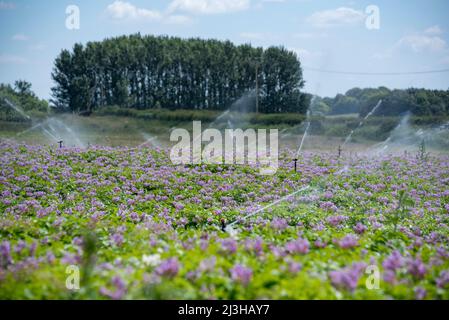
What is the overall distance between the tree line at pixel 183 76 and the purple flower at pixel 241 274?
64.4 m

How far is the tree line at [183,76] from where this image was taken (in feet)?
229

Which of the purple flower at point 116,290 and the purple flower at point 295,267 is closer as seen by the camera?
the purple flower at point 116,290

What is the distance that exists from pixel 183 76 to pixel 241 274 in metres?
69.2

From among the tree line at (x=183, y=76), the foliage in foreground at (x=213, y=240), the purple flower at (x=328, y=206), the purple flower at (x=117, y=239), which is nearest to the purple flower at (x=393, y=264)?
the foliage in foreground at (x=213, y=240)

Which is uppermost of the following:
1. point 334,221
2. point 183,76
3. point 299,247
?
point 183,76

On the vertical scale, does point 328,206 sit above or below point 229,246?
below

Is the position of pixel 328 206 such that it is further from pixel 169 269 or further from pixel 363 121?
pixel 363 121

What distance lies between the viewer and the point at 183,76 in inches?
2830

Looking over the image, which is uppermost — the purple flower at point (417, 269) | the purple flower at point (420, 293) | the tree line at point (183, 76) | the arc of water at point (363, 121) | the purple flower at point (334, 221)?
the tree line at point (183, 76)

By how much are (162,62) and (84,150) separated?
2129 inches

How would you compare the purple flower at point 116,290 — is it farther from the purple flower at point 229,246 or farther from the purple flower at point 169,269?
the purple flower at point 229,246

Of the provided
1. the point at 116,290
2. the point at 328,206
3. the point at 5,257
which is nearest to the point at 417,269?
the point at 116,290

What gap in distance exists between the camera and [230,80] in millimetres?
70938

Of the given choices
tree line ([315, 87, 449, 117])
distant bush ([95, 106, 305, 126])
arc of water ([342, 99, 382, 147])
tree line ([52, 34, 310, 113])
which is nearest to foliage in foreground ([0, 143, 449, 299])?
arc of water ([342, 99, 382, 147])
